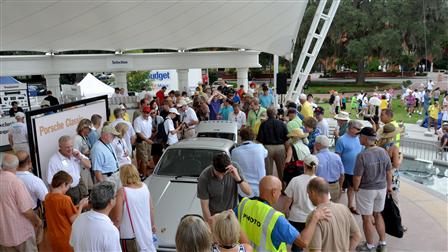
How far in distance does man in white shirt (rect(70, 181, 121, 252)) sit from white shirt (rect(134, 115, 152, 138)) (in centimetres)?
518

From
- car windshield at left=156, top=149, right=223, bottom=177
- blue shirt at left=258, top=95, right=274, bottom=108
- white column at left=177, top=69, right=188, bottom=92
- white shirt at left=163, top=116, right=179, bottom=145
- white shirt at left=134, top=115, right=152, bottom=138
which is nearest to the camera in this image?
car windshield at left=156, top=149, right=223, bottom=177

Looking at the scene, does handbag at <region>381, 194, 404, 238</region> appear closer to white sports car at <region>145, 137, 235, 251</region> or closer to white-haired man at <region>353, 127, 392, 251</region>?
white-haired man at <region>353, 127, 392, 251</region>

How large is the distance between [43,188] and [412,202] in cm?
645

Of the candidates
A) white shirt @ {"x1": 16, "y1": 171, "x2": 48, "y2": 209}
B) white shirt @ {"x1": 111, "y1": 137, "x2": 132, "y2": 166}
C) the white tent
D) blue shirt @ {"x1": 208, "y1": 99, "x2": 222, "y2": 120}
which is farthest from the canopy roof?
white shirt @ {"x1": 16, "y1": 171, "x2": 48, "y2": 209}

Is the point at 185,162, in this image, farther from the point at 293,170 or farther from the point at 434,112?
the point at 434,112

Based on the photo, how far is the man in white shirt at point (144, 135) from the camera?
8.62 meters

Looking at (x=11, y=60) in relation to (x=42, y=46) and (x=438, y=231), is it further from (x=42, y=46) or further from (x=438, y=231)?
(x=438, y=231)

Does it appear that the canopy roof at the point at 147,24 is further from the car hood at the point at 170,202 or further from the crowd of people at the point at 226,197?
the car hood at the point at 170,202

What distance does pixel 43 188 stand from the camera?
482 cm

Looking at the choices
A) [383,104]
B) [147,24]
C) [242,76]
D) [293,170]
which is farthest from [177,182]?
[383,104]

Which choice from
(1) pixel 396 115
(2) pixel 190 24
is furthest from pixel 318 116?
(1) pixel 396 115

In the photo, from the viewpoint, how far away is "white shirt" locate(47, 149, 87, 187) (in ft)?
17.9

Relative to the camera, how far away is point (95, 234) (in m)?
3.36

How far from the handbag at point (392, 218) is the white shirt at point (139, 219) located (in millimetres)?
3422
